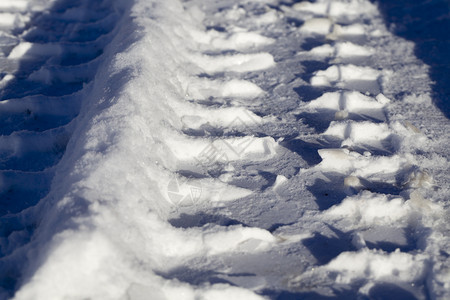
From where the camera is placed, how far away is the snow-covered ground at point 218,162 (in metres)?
1.13

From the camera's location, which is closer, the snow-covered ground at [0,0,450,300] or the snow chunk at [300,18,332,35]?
the snow-covered ground at [0,0,450,300]

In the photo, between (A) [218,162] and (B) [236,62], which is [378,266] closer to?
(A) [218,162]

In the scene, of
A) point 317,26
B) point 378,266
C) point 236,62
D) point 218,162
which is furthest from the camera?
point 317,26

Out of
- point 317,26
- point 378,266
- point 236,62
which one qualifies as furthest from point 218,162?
point 317,26

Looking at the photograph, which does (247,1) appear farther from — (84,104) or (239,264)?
(239,264)

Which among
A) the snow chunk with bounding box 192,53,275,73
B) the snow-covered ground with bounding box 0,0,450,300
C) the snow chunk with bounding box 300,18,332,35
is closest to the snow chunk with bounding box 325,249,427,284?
the snow-covered ground with bounding box 0,0,450,300

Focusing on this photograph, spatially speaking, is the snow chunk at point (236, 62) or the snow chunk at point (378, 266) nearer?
the snow chunk at point (378, 266)

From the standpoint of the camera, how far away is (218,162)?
1564 mm

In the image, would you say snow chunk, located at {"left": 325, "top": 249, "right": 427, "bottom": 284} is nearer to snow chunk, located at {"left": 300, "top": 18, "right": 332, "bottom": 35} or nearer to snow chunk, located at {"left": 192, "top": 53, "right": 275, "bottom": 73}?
snow chunk, located at {"left": 192, "top": 53, "right": 275, "bottom": 73}

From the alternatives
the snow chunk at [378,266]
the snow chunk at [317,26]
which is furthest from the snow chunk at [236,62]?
the snow chunk at [378,266]

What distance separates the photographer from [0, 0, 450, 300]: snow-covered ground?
1.13 m

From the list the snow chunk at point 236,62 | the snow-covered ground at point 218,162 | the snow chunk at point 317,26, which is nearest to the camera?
the snow-covered ground at point 218,162

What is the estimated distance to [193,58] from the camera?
2.15 meters

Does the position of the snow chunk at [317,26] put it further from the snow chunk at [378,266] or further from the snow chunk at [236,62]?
the snow chunk at [378,266]
